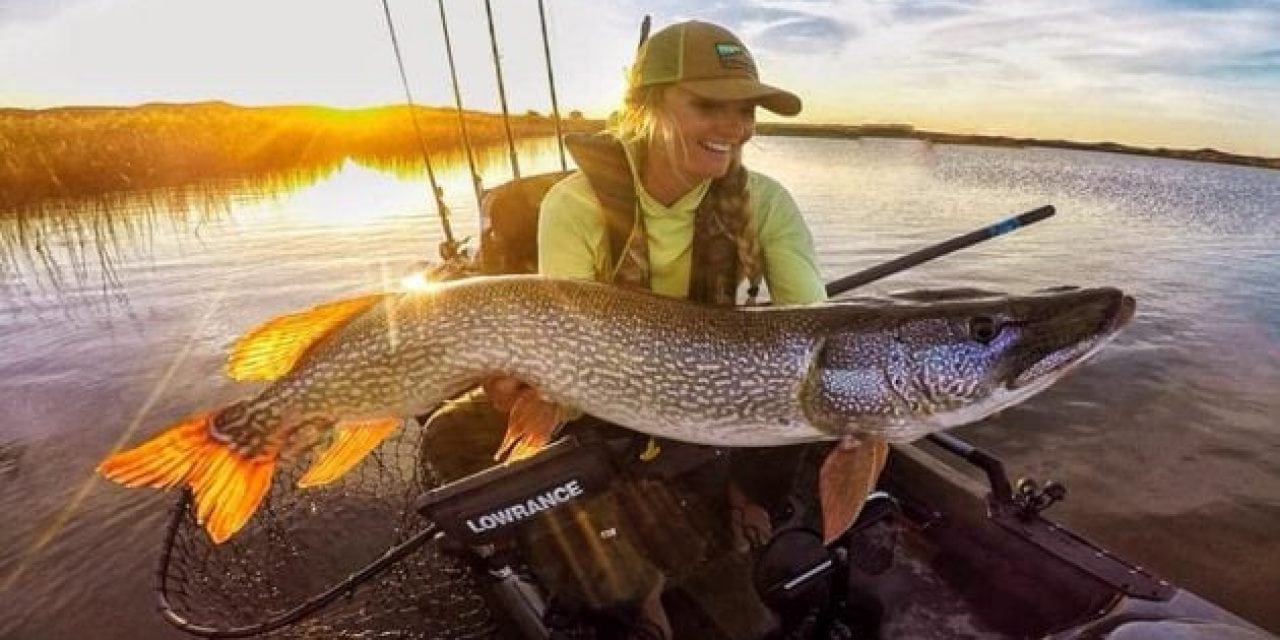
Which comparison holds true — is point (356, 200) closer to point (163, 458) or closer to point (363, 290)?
point (363, 290)

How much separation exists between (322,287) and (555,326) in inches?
367

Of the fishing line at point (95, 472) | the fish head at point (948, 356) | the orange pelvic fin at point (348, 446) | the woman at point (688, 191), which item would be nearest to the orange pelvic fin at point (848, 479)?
the fish head at point (948, 356)

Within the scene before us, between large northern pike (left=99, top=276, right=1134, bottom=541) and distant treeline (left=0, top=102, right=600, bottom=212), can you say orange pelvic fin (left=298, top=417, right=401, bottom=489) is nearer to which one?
large northern pike (left=99, top=276, right=1134, bottom=541)

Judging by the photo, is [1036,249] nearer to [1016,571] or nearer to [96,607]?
[1016,571]

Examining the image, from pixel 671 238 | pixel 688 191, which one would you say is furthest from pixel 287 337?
pixel 688 191

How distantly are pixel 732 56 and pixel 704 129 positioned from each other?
0.95 ft

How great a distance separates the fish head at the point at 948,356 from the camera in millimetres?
2080

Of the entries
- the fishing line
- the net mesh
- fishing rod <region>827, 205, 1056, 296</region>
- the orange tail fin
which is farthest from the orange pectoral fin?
fishing rod <region>827, 205, 1056, 296</region>

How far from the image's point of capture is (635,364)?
233 centimetres

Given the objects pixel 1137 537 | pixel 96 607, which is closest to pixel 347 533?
pixel 96 607

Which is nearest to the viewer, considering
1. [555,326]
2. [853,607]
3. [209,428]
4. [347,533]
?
[209,428]

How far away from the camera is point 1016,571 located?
3.09m

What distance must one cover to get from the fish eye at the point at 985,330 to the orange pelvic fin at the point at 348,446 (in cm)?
187

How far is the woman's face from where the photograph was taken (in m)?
2.71
